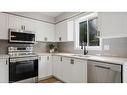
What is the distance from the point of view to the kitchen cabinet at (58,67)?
2.95m

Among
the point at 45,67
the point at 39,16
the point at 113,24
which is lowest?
the point at 45,67

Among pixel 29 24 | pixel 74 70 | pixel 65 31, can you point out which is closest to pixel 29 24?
pixel 29 24

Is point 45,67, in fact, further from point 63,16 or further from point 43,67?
point 63,16

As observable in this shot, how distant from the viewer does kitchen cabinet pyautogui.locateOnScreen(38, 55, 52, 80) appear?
9.99 ft

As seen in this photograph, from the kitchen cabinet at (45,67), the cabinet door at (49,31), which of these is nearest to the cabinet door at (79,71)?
the kitchen cabinet at (45,67)

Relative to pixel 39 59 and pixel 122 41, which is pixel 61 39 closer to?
pixel 39 59

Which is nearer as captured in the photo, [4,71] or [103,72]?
[103,72]

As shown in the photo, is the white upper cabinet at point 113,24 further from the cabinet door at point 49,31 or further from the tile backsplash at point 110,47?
the cabinet door at point 49,31

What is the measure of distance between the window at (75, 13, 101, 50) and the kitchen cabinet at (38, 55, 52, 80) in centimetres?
111

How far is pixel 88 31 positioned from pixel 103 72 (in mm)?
1604

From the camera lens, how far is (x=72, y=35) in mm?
3408

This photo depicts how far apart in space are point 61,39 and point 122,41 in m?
1.99

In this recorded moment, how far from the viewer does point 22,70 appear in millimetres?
2566
